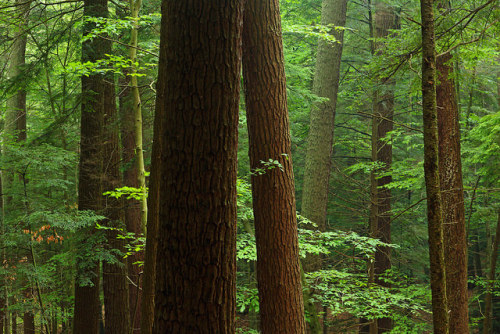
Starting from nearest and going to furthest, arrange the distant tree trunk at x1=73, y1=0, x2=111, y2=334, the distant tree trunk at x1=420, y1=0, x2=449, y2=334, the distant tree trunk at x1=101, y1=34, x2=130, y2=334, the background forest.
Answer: the distant tree trunk at x1=420, y1=0, x2=449, y2=334, the background forest, the distant tree trunk at x1=73, y1=0, x2=111, y2=334, the distant tree trunk at x1=101, y1=34, x2=130, y2=334

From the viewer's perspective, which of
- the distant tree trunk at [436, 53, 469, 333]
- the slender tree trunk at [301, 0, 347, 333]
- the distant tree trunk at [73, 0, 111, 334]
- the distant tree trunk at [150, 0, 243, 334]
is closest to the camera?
the distant tree trunk at [150, 0, 243, 334]

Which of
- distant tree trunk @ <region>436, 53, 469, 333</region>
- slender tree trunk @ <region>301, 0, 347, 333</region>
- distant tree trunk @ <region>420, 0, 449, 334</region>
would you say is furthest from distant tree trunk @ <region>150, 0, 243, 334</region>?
slender tree trunk @ <region>301, 0, 347, 333</region>

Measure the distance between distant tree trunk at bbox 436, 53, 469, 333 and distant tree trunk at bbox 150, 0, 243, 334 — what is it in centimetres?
583

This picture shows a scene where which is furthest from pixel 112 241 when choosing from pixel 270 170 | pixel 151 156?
pixel 270 170

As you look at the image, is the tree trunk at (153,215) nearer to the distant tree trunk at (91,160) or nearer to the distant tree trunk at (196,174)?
the distant tree trunk at (196,174)

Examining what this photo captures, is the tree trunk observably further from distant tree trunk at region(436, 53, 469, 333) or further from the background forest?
distant tree trunk at region(436, 53, 469, 333)

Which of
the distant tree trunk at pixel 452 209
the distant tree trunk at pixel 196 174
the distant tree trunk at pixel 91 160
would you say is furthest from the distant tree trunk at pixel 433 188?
the distant tree trunk at pixel 91 160

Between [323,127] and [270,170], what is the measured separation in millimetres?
5032

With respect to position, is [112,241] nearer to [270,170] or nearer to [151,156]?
[151,156]

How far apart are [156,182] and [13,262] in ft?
18.5

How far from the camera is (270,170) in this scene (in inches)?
180

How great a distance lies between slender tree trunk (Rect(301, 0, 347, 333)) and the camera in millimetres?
8953

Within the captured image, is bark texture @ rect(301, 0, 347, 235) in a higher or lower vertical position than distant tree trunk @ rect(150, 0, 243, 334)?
higher

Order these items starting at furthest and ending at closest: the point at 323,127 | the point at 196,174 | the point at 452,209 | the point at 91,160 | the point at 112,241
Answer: the point at 323,127 → the point at 112,241 → the point at 91,160 → the point at 452,209 → the point at 196,174
